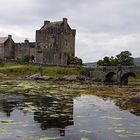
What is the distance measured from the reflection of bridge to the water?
2025 inches

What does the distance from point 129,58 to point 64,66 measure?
2546 cm

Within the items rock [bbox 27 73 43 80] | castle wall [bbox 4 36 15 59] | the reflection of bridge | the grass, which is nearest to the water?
rock [bbox 27 73 43 80]

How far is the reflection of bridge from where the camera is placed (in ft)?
282

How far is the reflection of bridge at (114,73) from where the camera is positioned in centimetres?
8598

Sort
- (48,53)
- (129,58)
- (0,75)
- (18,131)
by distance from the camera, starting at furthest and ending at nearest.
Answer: (129,58)
(48,53)
(0,75)
(18,131)

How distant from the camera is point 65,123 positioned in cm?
2578

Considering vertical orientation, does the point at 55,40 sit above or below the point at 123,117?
above

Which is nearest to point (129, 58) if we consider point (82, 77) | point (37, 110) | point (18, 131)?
point (82, 77)

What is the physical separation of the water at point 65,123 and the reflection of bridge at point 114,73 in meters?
51.4

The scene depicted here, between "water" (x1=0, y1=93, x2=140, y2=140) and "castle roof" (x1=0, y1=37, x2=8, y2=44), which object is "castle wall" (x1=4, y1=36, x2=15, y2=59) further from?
"water" (x1=0, y1=93, x2=140, y2=140)

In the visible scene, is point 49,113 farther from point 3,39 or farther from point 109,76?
point 3,39

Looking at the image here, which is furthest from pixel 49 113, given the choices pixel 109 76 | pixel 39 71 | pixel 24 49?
pixel 24 49

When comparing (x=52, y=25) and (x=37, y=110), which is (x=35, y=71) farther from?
(x=37, y=110)

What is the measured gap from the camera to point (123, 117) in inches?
1150
